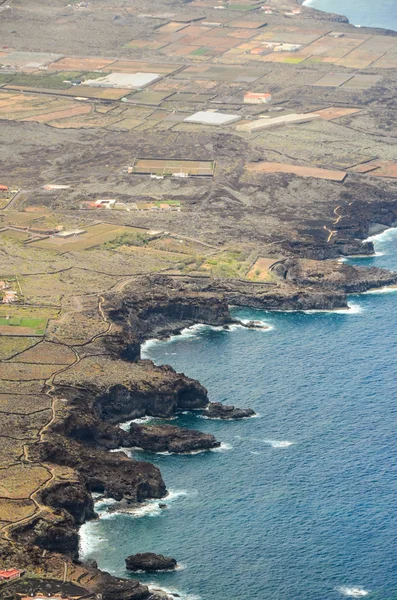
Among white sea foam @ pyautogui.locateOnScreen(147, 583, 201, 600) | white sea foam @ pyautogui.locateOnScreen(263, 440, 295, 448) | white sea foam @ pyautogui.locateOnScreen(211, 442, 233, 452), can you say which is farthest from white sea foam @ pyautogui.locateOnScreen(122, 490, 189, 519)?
white sea foam @ pyautogui.locateOnScreen(263, 440, 295, 448)

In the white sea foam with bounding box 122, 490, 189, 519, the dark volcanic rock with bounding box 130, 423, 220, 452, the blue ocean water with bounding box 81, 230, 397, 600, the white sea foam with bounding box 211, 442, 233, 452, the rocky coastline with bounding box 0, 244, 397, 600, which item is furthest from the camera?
the white sea foam with bounding box 211, 442, 233, 452

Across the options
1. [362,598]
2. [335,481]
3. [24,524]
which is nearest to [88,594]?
[24,524]

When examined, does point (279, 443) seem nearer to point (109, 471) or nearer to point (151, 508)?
point (151, 508)

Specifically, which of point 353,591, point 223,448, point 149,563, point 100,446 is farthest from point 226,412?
point 353,591

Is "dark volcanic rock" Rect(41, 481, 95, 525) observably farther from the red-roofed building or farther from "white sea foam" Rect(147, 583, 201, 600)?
the red-roofed building

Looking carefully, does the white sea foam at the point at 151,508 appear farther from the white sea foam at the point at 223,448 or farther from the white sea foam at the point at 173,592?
the white sea foam at the point at 173,592

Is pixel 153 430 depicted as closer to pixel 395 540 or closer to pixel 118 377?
pixel 118 377
